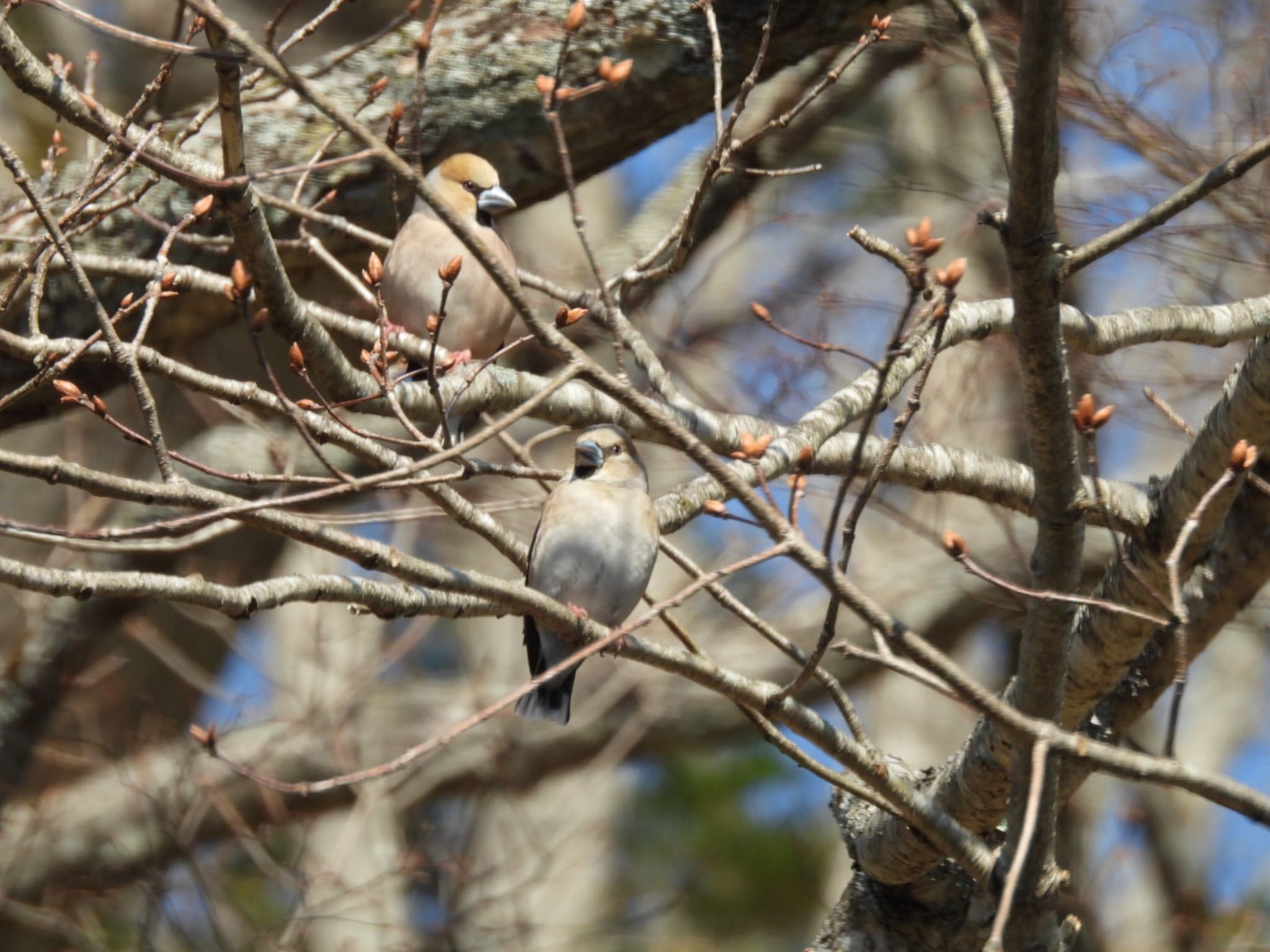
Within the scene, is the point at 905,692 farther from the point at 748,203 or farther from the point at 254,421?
the point at 254,421

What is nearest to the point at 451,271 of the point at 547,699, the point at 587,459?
the point at 587,459

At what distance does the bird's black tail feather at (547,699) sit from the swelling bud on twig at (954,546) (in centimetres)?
189

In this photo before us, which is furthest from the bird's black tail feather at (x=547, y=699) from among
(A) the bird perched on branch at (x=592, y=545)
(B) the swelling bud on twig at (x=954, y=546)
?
(B) the swelling bud on twig at (x=954, y=546)

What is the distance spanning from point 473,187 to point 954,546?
119 inches

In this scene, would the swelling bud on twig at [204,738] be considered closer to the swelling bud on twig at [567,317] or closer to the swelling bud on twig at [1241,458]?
the swelling bud on twig at [567,317]

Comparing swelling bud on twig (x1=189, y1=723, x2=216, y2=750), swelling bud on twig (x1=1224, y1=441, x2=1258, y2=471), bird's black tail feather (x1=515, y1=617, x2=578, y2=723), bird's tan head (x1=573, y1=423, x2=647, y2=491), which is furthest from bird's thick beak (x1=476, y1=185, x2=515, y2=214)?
swelling bud on twig (x1=1224, y1=441, x2=1258, y2=471)

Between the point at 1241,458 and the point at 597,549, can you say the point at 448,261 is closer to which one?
the point at 597,549

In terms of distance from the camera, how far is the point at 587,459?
4.10 m

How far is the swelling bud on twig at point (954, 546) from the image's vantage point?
223 cm

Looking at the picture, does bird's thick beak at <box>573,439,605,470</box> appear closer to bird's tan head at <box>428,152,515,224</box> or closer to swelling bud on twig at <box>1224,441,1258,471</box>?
bird's tan head at <box>428,152,515,224</box>

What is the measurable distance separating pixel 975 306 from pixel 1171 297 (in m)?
1.94

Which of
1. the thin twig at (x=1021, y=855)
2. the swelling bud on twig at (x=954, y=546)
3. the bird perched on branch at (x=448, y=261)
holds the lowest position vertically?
the thin twig at (x=1021, y=855)

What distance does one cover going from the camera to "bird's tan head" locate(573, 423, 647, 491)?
162 inches

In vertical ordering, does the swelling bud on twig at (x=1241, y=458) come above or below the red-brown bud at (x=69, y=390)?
below
